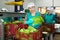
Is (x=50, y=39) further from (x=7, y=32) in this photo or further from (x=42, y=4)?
(x=42, y=4)

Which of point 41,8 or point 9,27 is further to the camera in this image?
point 41,8

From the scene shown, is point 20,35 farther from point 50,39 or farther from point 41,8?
point 41,8

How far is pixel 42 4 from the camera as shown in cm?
714

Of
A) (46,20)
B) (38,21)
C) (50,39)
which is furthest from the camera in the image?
(50,39)

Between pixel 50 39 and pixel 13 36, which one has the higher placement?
pixel 13 36

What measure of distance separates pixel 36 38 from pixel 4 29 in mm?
405

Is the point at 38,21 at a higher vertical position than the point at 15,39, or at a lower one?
higher

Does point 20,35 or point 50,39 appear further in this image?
point 50,39

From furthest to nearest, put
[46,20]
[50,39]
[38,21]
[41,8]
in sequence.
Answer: [41,8] → [50,39] → [46,20] → [38,21]

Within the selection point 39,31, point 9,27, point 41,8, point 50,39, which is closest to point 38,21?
point 39,31

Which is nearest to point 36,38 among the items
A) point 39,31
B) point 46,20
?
point 39,31

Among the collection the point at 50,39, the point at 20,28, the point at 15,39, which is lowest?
the point at 50,39

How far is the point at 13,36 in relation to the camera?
1842 mm

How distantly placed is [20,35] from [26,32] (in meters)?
0.08
